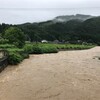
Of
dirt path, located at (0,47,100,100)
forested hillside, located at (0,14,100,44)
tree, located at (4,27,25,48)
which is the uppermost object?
dirt path, located at (0,47,100,100)

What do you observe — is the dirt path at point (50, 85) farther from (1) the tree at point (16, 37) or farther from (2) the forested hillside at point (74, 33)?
(2) the forested hillside at point (74, 33)


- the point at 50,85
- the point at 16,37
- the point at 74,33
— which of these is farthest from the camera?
the point at 74,33

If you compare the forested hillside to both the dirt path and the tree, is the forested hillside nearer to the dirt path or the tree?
the tree

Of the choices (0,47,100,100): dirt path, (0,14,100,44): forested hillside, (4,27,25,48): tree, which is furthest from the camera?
Answer: (0,14,100,44): forested hillside

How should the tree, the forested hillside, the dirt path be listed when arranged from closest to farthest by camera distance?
the dirt path
the tree
the forested hillside

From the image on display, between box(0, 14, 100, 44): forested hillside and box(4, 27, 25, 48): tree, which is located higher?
box(4, 27, 25, 48): tree

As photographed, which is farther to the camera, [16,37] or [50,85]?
[16,37]

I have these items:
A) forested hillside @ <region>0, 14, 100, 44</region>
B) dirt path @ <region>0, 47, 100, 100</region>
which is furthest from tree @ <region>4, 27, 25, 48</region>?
forested hillside @ <region>0, 14, 100, 44</region>

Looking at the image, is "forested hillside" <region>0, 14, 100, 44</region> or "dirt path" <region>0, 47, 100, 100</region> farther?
"forested hillside" <region>0, 14, 100, 44</region>

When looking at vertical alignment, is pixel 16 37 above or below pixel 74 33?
above

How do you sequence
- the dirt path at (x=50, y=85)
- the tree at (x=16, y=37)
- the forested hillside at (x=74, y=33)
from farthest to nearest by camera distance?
the forested hillside at (x=74, y=33) < the tree at (x=16, y=37) < the dirt path at (x=50, y=85)

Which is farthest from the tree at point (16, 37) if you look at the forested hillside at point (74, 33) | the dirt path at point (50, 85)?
the forested hillside at point (74, 33)

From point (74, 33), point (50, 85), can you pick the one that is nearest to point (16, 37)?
point (50, 85)

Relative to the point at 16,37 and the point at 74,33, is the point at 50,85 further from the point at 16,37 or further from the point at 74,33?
the point at 74,33
